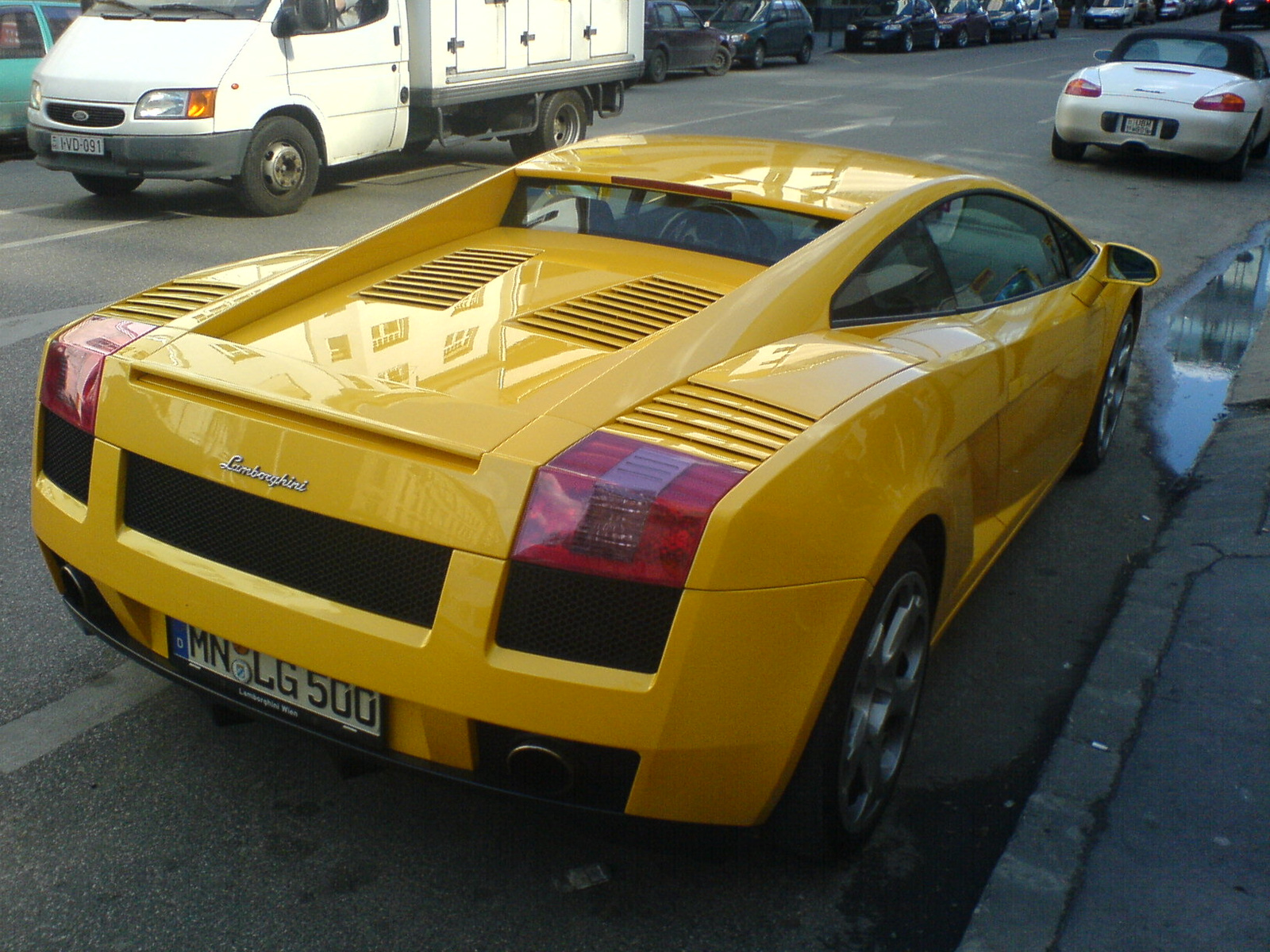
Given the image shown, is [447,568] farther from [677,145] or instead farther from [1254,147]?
[1254,147]

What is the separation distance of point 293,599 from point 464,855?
0.69 meters

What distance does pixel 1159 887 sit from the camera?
2.67 metres

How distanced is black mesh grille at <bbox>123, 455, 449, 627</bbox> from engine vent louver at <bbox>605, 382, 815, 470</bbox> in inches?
16.9

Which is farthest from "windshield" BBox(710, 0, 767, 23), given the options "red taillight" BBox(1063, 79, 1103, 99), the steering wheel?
the steering wheel

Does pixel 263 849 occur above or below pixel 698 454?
below

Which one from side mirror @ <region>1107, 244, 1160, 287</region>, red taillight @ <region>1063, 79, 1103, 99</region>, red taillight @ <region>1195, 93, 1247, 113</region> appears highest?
red taillight @ <region>1063, 79, 1103, 99</region>

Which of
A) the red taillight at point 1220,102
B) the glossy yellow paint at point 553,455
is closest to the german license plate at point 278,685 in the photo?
the glossy yellow paint at point 553,455

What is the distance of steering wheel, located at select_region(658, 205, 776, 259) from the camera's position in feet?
11.1

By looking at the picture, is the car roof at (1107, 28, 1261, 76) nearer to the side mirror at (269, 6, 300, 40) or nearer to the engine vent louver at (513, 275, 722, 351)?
the side mirror at (269, 6, 300, 40)

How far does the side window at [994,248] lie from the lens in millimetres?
3498

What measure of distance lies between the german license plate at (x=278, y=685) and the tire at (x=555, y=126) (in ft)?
35.7

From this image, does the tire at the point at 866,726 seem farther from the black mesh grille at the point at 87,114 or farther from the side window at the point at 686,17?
the side window at the point at 686,17

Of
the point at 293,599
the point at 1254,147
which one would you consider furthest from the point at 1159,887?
the point at 1254,147

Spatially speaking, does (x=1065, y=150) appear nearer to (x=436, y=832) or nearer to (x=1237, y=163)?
(x=1237, y=163)
